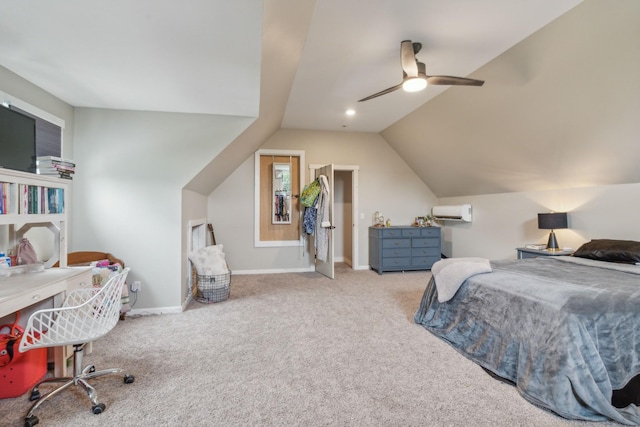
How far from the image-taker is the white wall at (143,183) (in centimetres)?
326

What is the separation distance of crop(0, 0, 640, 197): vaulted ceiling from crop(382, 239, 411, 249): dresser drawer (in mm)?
2022

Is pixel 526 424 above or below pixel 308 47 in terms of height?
below

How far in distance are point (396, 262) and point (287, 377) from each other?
3748 mm

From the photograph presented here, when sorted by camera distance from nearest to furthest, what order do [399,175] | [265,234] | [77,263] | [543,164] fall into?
[77,263] → [543,164] → [265,234] → [399,175]

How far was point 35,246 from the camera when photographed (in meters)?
2.66

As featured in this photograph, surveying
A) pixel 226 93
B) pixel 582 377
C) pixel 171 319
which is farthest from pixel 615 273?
pixel 171 319

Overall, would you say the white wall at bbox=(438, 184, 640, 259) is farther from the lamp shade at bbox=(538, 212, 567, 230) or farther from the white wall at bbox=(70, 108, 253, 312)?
the white wall at bbox=(70, 108, 253, 312)

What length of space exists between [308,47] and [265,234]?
3.48 meters

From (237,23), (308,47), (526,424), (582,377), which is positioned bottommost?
(526,424)

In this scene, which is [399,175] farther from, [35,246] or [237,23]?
[35,246]

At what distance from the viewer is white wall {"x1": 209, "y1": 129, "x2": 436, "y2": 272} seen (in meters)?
5.42

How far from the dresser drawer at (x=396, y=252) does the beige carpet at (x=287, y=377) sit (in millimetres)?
1966

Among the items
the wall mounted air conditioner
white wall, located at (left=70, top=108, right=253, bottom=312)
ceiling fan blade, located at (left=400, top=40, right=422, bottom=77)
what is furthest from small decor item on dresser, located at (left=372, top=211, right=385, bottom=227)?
ceiling fan blade, located at (left=400, top=40, right=422, bottom=77)

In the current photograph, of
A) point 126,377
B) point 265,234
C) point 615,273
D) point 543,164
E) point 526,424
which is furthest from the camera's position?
point 265,234
